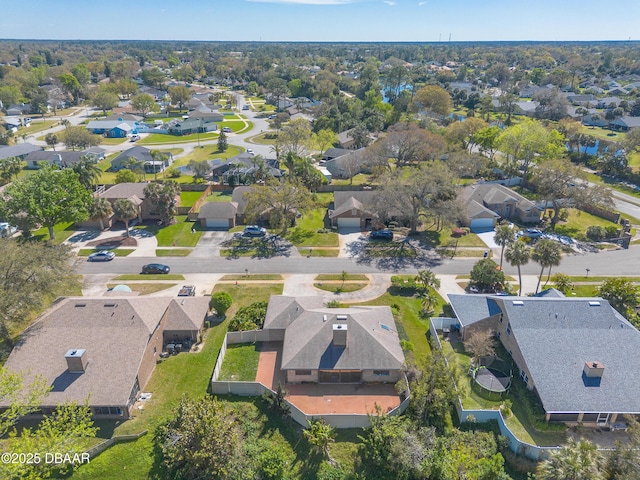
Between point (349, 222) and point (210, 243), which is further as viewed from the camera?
point (349, 222)

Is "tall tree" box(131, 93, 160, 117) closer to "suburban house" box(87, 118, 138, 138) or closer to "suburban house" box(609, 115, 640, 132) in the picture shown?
"suburban house" box(87, 118, 138, 138)

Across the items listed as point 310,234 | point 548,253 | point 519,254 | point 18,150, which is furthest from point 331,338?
point 18,150

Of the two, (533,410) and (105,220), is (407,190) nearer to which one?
(533,410)

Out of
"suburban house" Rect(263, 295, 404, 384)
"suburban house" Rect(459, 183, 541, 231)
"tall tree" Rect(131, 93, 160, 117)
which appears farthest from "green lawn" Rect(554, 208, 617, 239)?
"tall tree" Rect(131, 93, 160, 117)

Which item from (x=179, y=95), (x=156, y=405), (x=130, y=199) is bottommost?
(x=156, y=405)

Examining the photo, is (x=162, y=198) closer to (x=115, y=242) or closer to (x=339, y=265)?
(x=115, y=242)

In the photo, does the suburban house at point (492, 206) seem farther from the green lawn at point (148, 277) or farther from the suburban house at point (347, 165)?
the green lawn at point (148, 277)

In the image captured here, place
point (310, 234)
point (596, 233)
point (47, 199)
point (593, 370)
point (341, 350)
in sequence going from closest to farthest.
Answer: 1. point (593, 370)
2. point (341, 350)
3. point (47, 199)
4. point (596, 233)
5. point (310, 234)

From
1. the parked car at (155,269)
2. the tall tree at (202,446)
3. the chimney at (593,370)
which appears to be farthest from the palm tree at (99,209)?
the chimney at (593,370)
